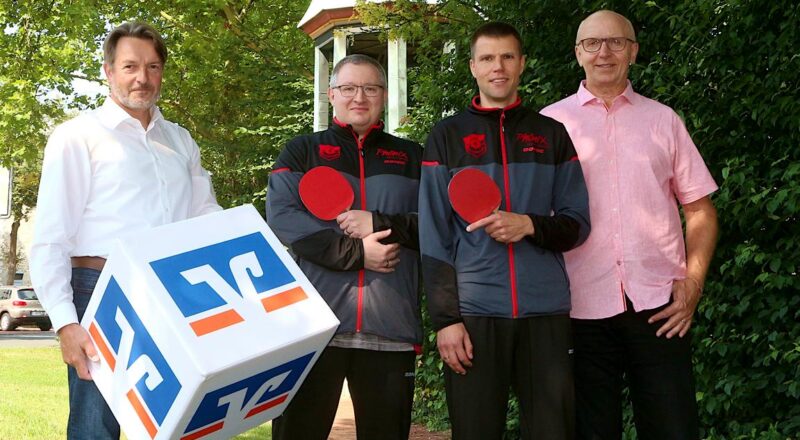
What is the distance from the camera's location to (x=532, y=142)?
3389mm

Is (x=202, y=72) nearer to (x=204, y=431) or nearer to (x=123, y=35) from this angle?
(x=123, y=35)

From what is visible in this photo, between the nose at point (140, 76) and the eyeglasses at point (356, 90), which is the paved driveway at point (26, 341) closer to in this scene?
the eyeglasses at point (356, 90)

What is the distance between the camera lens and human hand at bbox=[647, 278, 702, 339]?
11.3ft

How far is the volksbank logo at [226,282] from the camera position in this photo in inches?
103

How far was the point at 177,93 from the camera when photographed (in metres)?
22.6

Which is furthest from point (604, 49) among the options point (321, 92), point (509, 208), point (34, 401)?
point (321, 92)

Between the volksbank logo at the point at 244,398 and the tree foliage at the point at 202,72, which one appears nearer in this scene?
the volksbank logo at the point at 244,398

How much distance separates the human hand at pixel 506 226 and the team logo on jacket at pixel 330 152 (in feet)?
2.42

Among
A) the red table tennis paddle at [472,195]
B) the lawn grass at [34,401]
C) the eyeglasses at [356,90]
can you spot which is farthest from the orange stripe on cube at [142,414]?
the lawn grass at [34,401]

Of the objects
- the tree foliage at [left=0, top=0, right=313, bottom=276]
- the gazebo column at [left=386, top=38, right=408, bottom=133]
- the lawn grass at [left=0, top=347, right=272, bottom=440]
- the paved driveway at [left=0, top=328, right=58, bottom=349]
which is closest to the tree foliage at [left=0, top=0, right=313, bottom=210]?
the tree foliage at [left=0, top=0, right=313, bottom=276]

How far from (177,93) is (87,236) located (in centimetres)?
2029

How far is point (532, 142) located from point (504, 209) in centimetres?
29

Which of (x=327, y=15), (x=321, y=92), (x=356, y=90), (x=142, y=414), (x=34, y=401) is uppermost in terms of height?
(x=327, y=15)

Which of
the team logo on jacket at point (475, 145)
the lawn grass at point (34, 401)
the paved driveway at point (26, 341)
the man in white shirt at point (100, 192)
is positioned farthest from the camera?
the paved driveway at point (26, 341)
